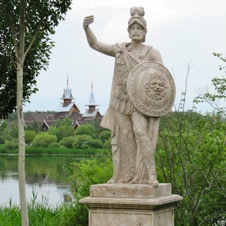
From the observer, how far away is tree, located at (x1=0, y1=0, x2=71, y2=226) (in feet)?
38.7

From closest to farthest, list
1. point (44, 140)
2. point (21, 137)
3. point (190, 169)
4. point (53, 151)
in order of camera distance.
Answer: point (190, 169) → point (21, 137) → point (53, 151) → point (44, 140)

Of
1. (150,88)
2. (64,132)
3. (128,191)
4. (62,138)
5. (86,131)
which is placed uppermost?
(64,132)

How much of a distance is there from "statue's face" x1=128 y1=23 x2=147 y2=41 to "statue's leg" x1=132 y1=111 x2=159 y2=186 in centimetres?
86

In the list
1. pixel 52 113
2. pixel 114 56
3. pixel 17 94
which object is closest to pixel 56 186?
pixel 17 94

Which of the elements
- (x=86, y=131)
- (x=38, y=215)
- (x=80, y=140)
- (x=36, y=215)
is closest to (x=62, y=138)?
(x=86, y=131)

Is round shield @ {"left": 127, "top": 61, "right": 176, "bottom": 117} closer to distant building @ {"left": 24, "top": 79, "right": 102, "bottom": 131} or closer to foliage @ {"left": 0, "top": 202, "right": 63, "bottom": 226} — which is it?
foliage @ {"left": 0, "top": 202, "right": 63, "bottom": 226}

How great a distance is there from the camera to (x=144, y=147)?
7676 mm

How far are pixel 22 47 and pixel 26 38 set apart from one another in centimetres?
91

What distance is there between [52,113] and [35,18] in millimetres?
76080

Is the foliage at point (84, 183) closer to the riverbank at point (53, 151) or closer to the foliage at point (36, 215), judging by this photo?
the foliage at point (36, 215)

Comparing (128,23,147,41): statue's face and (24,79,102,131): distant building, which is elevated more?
(24,79,102,131): distant building

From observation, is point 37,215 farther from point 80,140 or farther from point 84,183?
point 80,140

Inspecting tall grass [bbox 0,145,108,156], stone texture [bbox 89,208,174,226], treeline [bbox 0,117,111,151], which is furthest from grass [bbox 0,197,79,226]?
treeline [bbox 0,117,111,151]

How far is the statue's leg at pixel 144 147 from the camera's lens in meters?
7.68
